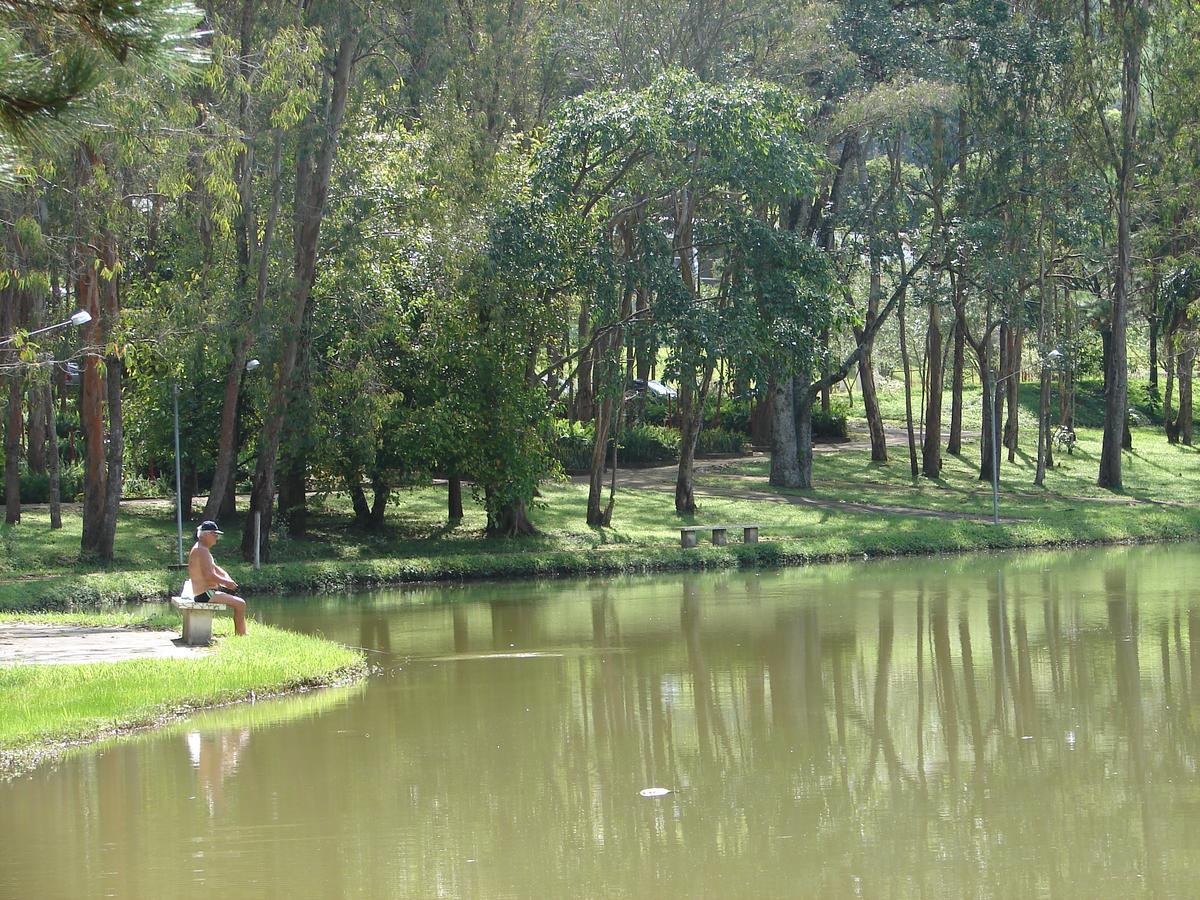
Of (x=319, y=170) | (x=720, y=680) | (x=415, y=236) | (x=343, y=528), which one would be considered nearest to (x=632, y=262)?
(x=415, y=236)

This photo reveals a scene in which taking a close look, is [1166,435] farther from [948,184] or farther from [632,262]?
[632,262]

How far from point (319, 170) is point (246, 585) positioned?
7.33 m

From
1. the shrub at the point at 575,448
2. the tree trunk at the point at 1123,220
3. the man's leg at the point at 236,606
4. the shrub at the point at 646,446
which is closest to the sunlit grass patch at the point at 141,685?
the man's leg at the point at 236,606

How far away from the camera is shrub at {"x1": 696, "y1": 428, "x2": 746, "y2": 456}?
149ft

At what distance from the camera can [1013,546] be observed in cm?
3027

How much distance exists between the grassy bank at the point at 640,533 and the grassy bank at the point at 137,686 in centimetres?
802

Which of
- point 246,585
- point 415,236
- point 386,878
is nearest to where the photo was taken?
point 386,878

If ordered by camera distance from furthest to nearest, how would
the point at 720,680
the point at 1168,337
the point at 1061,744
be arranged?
the point at 1168,337, the point at 720,680, the point at 1061,744

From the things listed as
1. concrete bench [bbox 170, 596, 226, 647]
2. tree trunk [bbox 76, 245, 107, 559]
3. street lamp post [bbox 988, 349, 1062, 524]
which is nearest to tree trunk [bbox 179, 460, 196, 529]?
tree trunk [bbox 76, 245, 107, 559]

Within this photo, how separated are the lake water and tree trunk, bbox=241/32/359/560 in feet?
30.6

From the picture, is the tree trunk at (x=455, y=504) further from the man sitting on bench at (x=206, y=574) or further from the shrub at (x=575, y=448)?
the man sitting on bench at (x=206, y=574)

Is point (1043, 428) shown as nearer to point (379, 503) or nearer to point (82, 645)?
point (379, 503)

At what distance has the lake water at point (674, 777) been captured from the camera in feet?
25.1

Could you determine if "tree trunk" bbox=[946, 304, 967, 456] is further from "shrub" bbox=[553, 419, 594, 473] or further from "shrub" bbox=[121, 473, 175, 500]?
"shrub" bbox=[121, 473, 175, 500]
